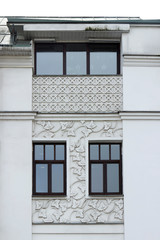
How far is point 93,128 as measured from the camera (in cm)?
2197

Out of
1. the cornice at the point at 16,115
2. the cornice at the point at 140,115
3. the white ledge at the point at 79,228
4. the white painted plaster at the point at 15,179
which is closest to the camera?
the white painted plaster at the point at 15,179

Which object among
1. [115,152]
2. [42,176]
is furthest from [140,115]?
[42,176]

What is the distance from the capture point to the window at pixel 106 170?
72.0ft

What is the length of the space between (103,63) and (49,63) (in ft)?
6.16

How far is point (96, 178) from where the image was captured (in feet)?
72.2

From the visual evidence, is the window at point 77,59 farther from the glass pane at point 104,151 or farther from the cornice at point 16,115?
the glass pane at point 104,151

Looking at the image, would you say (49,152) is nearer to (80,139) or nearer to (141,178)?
(80,139)

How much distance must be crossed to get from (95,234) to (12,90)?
218 inches

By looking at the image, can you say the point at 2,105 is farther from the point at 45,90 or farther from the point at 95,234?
the point at 95,234

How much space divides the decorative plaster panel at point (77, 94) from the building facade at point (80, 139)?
0.03 metres

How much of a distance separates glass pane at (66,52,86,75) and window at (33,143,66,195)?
107 inches

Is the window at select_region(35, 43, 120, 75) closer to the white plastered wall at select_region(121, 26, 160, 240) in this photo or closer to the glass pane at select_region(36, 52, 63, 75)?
the glass pane at select_region(36, 52, 63, 75)

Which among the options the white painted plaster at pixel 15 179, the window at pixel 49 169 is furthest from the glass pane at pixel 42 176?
the white painted plaster at pixel 15 179

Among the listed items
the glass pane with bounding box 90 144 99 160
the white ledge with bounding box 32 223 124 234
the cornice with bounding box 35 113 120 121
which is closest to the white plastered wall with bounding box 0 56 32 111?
the cornice with bounding box 35 113 120 121
